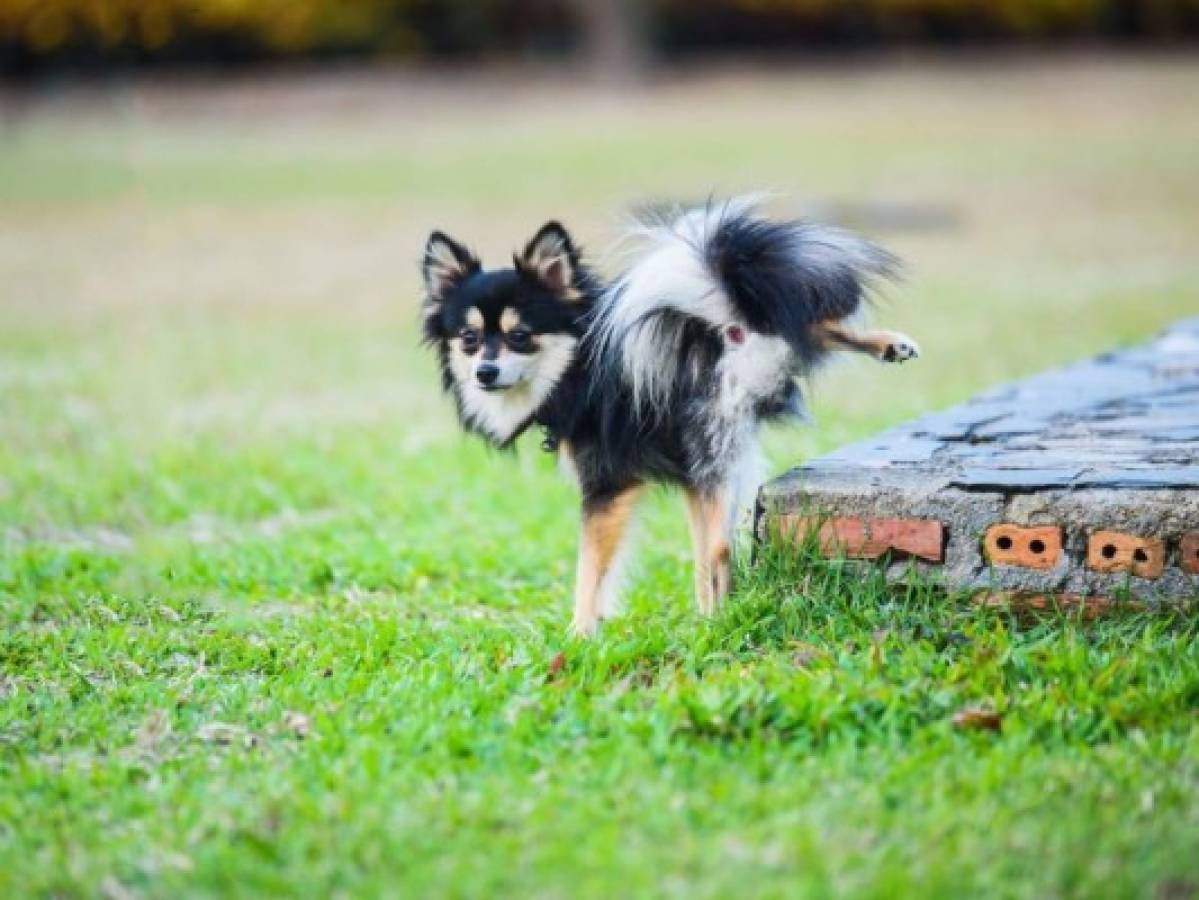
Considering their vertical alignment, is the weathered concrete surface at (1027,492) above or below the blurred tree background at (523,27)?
below

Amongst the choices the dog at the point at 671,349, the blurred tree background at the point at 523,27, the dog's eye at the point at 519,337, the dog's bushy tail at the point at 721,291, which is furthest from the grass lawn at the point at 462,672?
the blurred tree background at the point at 523,27

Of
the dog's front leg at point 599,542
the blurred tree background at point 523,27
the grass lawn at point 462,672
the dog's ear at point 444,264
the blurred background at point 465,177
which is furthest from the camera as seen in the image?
the blurred tree background at point 523,27

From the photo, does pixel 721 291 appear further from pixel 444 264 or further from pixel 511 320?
pixel 444 264

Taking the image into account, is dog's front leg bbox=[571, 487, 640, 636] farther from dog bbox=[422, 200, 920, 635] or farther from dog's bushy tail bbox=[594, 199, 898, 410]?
dog's bushy tail bbox=[594, 199, 898, 410]

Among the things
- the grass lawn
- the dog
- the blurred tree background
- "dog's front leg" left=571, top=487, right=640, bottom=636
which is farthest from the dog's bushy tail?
the blurred tree background

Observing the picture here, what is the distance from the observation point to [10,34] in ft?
103

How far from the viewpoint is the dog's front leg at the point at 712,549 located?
512 centimetres

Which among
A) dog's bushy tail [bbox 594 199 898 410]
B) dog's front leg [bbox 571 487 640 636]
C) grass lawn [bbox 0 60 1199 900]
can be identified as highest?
dog's bushy tail [bbox 594 199 898 410]

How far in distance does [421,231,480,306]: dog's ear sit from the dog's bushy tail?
61 centimetres

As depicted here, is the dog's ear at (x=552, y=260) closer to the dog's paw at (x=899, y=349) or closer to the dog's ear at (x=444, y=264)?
the dog's ear at (x=444, y=264)

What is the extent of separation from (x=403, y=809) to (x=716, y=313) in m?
2.02

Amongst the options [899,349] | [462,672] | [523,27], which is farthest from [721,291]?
[523,27]

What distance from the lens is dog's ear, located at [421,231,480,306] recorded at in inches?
217

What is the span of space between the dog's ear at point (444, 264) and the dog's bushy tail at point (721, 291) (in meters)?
0.61
